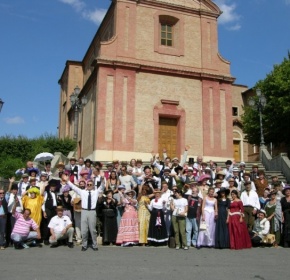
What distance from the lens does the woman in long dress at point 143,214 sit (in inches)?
418

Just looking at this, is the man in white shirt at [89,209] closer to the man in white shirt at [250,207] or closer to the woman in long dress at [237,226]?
the woman in long dress at [237,226]

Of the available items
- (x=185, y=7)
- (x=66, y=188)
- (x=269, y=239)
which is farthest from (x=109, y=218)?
(x=185, y=7)

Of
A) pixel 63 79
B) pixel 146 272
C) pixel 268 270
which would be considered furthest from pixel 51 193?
pixel 63 79

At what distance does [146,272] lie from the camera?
7.05 meters

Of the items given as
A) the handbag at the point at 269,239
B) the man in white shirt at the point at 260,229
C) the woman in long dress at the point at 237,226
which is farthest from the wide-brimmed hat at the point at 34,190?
the handbag at the point at 269,239

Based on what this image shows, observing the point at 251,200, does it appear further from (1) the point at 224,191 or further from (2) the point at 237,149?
(2) the point at 237,149

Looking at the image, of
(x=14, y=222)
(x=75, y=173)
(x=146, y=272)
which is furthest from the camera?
(x=75, y=173)

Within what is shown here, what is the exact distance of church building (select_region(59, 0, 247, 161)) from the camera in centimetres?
2348

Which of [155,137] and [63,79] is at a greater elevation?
[63,79]

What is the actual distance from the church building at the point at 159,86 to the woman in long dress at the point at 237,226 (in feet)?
42.0

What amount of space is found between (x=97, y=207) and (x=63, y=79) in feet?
109

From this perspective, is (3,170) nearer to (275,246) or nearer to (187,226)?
(187,226)

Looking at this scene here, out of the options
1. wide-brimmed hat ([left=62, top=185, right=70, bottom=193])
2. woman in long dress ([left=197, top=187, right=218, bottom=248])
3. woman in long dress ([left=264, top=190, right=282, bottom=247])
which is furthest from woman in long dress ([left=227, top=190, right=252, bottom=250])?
wide-brimmed hat ([left=62, top=185, right=70, bottom=193])

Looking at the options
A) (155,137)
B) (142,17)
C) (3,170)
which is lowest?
(3,170)
